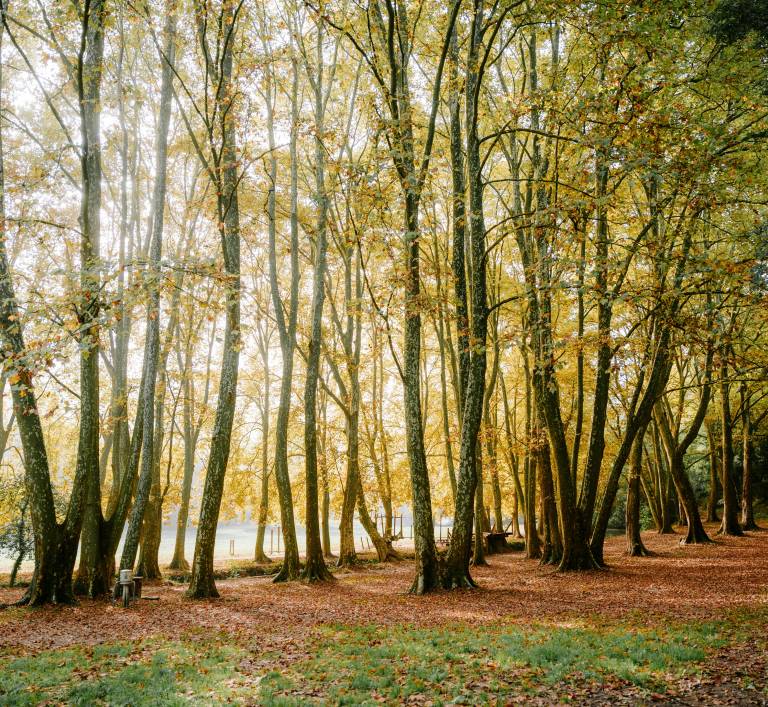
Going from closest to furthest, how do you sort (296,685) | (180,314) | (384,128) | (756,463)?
(296,685) → (384,128) → (180,314) → (756,463)

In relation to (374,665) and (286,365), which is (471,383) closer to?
(286,365)

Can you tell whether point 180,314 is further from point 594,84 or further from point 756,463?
point 756,463

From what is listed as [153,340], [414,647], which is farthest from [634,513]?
[153,340]

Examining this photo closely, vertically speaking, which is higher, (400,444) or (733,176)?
(733,176)

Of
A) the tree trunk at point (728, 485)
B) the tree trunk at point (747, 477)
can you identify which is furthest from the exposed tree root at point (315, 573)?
the tree trunk at point (747, 477)

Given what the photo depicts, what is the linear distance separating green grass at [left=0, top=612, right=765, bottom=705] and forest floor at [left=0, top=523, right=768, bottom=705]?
2 centimetres

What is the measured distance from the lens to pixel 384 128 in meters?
9.56

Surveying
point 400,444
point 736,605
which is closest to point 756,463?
point 400,444

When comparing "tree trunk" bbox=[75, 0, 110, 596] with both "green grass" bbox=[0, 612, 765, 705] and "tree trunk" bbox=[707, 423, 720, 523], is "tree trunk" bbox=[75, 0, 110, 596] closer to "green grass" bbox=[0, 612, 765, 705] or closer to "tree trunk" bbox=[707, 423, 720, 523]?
"green grass" bbox=[0, 612, 765, 705]

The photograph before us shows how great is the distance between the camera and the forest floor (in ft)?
16.6

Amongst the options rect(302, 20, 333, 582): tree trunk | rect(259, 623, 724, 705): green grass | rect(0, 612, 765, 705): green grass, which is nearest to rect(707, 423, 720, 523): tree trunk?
rect(302, 20, 333, 582): tree trunk

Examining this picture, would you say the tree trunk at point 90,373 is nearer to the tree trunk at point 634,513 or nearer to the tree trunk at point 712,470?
the tree trunk at point 634,513

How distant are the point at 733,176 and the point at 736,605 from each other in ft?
27.0

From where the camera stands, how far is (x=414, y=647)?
6629mm
